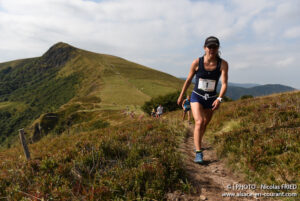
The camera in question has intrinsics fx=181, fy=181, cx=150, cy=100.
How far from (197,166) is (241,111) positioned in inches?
191

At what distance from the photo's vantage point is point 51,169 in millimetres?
3756

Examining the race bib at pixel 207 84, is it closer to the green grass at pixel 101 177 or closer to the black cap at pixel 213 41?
the black cap at pixel 213 41

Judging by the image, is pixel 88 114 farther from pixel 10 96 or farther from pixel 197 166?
pixel 10 96

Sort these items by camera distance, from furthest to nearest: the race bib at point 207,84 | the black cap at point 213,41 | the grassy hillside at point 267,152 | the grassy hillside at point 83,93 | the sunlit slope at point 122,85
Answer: the sunlit slope at point 122,85
the grassy hillside at point 83,93
the race bib at point 207,84
the black cap at point 213,41
the grassy hillside at point 267,152

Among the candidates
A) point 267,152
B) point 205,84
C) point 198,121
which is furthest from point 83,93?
point 267,152

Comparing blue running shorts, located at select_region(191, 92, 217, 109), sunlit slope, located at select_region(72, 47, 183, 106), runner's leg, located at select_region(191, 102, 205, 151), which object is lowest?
runner's leg, located at select_region(191, 102, 205, 151)

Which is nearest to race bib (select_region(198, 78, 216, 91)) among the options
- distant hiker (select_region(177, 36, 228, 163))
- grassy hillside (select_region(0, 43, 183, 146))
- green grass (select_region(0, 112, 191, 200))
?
distant hiker (select_region(177, 36, 228, 163))

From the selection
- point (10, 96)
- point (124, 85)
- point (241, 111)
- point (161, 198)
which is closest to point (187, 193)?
point (161, 198)

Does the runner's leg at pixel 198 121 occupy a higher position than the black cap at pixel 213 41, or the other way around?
the black cap at pixel 213 41

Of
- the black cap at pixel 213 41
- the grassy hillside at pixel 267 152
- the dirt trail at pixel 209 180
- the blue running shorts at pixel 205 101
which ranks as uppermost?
the black cap at pixel 213 41

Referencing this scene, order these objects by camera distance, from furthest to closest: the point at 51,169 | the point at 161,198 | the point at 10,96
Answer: the point at 10,96
the point at 51,169
the point at 161,198

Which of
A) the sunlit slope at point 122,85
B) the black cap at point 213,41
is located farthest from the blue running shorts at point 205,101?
the sunlit slope at point 122,85

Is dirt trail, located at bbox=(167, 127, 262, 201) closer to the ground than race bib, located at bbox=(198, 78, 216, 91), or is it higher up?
closer to the ground

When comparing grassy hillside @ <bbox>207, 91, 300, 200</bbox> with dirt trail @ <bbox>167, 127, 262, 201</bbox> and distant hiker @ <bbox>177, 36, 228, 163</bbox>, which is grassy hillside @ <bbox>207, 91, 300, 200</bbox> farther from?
distant hiker @ <bbox>177, 36, 228, 163</bbox>
